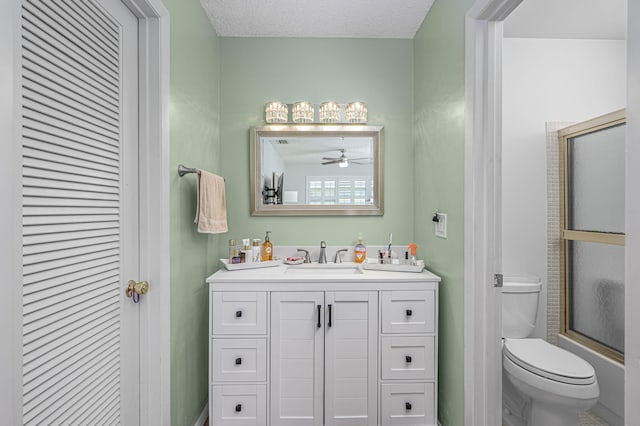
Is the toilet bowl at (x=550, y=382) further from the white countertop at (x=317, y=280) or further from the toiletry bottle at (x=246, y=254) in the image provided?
the toiletry bottle at (x=246, y=254)

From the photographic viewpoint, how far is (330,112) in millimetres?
2250

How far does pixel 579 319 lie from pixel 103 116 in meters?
2.83

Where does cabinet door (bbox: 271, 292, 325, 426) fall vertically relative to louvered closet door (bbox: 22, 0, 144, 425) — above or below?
below

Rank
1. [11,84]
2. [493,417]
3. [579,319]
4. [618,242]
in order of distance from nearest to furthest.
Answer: [11,84]
[493,417]
[618,242]
[579,319]

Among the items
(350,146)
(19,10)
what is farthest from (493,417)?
(19,10)

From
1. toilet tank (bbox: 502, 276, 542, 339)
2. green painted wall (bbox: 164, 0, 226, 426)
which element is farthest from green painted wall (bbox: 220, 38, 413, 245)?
toilet tank (bbox: 502, 276, 542, 339)

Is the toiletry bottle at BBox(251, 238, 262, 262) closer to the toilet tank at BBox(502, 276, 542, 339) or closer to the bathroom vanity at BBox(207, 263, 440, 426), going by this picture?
the bathroom vanity at BBox(207, 263, 440, 426)

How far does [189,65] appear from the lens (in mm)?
1741

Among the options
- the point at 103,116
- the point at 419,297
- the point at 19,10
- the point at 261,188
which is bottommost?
the point at 419,297

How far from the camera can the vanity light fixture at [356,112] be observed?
2247mm

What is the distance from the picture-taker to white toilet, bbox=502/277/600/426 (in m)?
1.53

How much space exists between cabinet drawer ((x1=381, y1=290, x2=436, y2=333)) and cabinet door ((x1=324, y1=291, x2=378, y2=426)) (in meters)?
0.06

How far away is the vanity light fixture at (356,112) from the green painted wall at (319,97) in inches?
3.2

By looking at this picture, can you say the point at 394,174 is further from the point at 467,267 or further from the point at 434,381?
the point at 434,381
